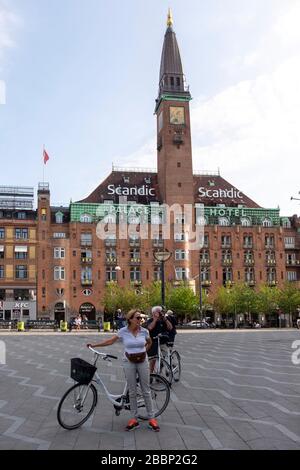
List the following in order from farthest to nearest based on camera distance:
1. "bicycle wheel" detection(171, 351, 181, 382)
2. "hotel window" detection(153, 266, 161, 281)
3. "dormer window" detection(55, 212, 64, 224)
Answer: "hotel window" detection(153, 266, 161, 281) → "dormer window" detection(55, 212, 64, 224) → "bicycle wheel" detection(171, 351, 181, 382)

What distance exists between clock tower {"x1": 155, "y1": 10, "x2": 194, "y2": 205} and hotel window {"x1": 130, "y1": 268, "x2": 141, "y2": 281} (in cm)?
1099

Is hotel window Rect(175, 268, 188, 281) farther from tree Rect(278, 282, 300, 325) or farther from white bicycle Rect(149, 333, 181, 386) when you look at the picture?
white bicycle Rect(149, 333, 181, 386)

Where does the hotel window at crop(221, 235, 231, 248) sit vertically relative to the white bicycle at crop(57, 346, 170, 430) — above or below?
above

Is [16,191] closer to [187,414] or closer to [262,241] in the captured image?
[262,241]

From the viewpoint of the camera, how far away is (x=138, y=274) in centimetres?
8019

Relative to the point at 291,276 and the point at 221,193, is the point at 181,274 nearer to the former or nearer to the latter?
the point at 221,193

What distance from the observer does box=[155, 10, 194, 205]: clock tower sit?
81812 millimetres

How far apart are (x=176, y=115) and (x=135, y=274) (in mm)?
24965

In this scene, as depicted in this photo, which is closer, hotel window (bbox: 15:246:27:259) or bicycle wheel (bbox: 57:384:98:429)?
bicycle wheel (bbox: 57:384:98:429)

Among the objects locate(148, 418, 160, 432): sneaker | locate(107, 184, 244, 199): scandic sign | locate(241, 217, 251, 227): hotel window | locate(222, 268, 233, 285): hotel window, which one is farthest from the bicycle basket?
locate(241, 217, 251, 227): hotel window

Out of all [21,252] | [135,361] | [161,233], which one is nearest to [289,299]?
[161,233]

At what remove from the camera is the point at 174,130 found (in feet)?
272
